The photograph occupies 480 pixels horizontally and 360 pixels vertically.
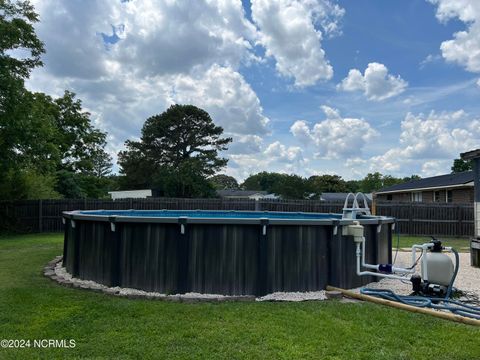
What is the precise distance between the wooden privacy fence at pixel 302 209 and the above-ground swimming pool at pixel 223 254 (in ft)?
38.8

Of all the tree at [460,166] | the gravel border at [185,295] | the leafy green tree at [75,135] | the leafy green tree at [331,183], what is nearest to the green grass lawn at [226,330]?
the gravel border at [185,295]

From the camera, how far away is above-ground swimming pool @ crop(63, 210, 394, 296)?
5004 mm

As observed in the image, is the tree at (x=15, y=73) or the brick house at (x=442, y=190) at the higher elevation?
the tree at (x=15, y=73)

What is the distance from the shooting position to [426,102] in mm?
15984

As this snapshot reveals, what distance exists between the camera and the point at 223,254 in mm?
5039

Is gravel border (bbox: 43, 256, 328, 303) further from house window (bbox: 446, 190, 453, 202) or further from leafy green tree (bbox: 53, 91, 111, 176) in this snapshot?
leafy green tree (bbox: 53, 91, 111, 176)

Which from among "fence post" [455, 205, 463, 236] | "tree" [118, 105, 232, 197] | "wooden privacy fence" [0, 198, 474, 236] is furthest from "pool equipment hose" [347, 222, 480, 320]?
"tree" [118, 105, 232, 197]

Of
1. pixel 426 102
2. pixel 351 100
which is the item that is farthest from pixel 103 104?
pixel 426 102

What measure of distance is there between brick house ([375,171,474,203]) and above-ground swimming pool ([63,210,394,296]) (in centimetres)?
1457

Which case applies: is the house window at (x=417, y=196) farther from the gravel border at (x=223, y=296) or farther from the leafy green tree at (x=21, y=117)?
the leafy green tree at (x=21, y=117)

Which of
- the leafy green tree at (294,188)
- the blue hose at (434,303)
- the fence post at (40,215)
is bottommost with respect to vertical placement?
the blue hose at (434,303)

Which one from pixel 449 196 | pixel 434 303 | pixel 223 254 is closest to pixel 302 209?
pixel 449 196

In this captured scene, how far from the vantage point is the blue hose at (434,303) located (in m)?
4.32

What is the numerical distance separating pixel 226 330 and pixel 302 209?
14.5 metres
